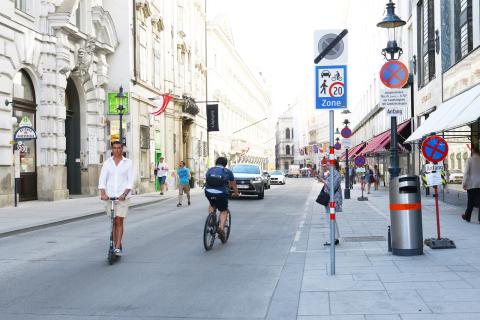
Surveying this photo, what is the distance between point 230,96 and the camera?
235 feet

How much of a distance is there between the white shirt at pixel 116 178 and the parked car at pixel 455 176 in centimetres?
1437

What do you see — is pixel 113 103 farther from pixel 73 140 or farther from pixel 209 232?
pixel 209 232

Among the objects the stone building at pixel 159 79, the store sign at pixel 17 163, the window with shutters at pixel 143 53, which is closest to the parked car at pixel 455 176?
the store sign at pixel 17 163

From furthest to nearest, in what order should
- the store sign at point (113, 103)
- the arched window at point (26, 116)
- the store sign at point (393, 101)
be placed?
the store sign at point (113, 103)
the arched window at point (26, 116)
the store sign at point (393, 101)

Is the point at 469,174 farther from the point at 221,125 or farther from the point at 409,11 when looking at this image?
the point at 221,125

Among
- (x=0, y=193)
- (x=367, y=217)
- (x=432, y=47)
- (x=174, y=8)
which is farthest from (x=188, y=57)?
(x=367, y=217)

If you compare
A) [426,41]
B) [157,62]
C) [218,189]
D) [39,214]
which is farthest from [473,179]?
[157,62]

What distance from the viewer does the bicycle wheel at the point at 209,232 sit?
1002 cm

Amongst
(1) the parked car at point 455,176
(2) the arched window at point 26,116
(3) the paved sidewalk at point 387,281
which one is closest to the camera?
(3) the paved sidewalk at point 387,281

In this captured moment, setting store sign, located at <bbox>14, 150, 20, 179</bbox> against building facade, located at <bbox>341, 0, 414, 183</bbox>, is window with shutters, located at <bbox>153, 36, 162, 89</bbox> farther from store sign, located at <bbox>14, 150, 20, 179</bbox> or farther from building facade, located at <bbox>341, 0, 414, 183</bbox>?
store sign, located at <bbox>14, 150, 20, 179</bbox>

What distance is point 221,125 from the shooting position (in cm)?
6538

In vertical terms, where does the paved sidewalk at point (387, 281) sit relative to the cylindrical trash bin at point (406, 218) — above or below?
below

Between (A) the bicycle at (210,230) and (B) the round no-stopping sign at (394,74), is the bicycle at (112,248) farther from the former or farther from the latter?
(B) the round no-stopping sign at (394,74)

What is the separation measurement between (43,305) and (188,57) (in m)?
42.0
